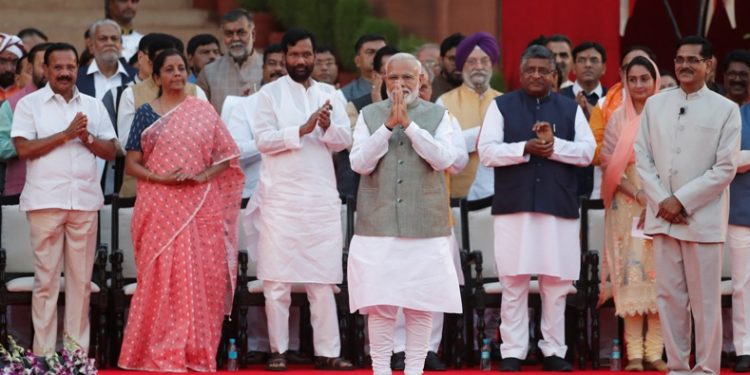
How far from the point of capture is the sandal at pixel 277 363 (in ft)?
32.5

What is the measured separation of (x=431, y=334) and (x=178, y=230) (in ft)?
5.44

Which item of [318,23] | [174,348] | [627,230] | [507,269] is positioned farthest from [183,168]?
[318,23]

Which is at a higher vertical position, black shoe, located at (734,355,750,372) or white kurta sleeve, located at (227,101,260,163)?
white kurta sleeve, located at (227,101,260,163)

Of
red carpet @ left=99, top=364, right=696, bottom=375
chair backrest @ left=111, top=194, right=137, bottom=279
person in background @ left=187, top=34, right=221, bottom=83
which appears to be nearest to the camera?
red carpet @ left=99, top=364, right=696, bottom=375

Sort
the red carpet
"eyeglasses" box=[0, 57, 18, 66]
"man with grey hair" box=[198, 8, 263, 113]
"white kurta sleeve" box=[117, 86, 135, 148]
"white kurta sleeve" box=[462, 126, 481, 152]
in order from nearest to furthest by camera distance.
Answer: the red carpet < "white kurta sleeve" box=[117, 86, 135, 148] < "white kurta sleeve" box=[462, 126, 481, 152] < "man with grey hair" box=[198, 8, 263, 113] < "eyeglasses" box=[0, 57, 18, 66]

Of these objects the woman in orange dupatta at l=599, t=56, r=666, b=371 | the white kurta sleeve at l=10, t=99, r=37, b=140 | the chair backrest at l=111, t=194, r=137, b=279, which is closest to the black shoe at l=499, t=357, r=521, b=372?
the woman in orange dupatta at l=599, t=56, r=666, b=371

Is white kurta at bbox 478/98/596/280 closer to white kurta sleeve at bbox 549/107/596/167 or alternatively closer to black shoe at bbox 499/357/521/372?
white kurta sleeve at bbox 549/107/596/167

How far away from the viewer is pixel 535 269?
9906 mm

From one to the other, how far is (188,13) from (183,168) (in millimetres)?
5993

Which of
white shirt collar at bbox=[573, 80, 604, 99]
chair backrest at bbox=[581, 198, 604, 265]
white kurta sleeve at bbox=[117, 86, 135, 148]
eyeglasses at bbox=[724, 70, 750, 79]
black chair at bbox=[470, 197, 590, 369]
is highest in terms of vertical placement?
eyeglasses at bbox=[724, 70, 750, 79]

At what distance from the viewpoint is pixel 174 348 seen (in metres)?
9.77

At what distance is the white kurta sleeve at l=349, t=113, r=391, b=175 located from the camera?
8740mm

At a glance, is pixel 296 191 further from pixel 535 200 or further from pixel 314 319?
pixel 535 200

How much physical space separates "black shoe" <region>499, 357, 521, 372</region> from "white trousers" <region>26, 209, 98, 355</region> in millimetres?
2494
